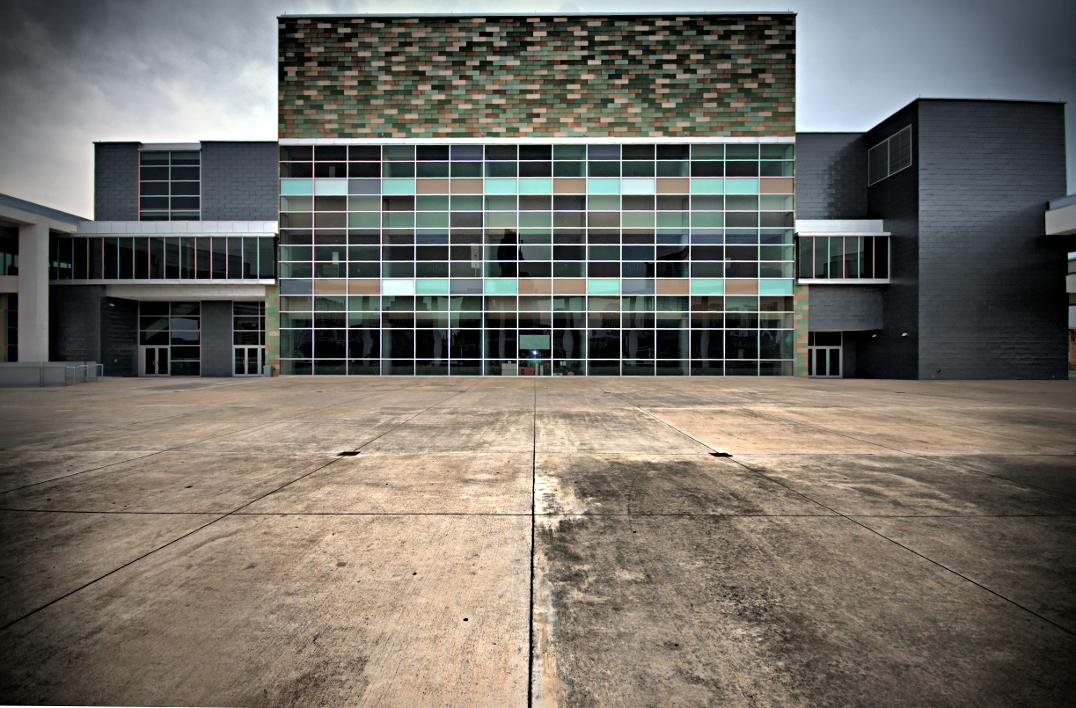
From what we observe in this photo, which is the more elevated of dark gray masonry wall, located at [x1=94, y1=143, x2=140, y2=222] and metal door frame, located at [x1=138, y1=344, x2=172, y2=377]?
dark gray masonry wall, located at [x1=94, y1=143, x2=140, y2=222]

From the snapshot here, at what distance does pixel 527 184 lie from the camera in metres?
29.4

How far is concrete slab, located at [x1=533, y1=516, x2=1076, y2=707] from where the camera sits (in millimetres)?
2422

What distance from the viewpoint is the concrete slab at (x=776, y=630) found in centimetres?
242

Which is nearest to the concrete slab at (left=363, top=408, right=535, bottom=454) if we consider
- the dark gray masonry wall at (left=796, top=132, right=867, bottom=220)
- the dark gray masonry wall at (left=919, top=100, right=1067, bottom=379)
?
the dark gray masonry wall at (left=919, top=100, right=1067, bottom=379)

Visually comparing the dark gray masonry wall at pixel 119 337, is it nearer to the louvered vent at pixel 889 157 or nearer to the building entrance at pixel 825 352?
the building entrance at pixel 825 352

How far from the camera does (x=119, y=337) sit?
30500 mm

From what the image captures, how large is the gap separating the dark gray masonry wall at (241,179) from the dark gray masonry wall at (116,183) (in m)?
5.04

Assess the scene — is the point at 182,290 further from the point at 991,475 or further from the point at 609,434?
the point at 991,475

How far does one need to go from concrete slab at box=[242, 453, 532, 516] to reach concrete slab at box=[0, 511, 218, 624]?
0.86 meters

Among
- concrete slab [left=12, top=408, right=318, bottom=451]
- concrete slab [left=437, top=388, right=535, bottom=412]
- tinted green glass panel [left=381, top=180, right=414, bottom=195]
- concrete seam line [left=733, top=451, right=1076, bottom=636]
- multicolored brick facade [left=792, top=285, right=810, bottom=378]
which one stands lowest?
concrete seam line [left=733, top=451, right=1076, bottom=636]

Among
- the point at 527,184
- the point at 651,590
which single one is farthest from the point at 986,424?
the point at 527,184

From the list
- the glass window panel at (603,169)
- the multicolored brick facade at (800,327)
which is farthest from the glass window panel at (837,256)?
the glass window panel at (603,169)

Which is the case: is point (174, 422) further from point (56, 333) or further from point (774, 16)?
point (774, 16)

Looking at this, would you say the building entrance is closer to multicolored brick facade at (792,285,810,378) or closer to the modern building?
the modern building
